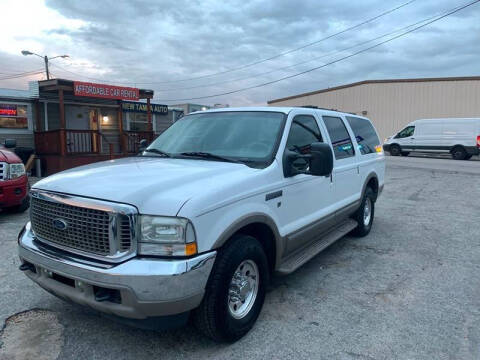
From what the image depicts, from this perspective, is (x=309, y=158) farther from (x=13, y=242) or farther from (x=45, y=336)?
(x=13, y=242)

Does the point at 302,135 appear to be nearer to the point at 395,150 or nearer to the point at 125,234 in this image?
the point at 125,234

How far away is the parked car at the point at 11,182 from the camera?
253 inches

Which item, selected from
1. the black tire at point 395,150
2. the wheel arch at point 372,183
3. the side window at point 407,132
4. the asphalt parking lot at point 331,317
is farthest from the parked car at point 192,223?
the black tire at point 395,150

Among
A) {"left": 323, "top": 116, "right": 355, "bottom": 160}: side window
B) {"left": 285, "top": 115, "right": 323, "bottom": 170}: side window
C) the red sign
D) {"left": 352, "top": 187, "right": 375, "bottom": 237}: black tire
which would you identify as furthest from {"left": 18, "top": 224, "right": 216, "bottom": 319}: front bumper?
the red sign

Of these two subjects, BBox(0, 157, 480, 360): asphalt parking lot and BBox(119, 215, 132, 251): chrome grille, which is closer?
BBox(119, 215, 132, 251): chrome grille

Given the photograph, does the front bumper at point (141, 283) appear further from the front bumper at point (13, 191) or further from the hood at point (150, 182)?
the front bumper at point (13, 191)

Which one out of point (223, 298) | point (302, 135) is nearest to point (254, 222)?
point (223, 298)

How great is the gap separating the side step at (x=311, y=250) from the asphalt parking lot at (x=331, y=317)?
360 millimetres

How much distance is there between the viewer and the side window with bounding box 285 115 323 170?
380 centimetres

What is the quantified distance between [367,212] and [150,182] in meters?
4.44

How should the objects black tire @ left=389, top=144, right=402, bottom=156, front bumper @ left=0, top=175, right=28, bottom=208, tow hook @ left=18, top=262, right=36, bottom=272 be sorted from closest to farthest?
tow hook @ left=18, top=262, right=36, bottom=272 → front bumper @ left=0, top=175, right=28, bottom=208 → black tire @ left=389, top=144, right=402, bottom=156

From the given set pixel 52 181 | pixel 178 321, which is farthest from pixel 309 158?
pixel 52 181

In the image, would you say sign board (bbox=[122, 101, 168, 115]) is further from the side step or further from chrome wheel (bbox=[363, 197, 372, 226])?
the side step

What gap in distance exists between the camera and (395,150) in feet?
83.4
